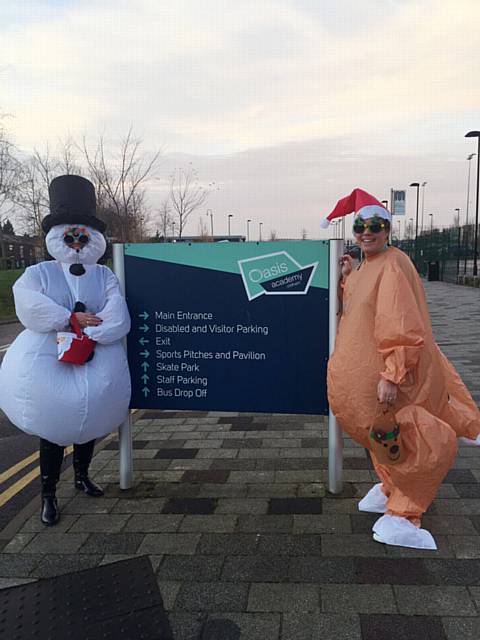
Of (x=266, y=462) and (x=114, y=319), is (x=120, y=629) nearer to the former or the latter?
(x=114, y=319)

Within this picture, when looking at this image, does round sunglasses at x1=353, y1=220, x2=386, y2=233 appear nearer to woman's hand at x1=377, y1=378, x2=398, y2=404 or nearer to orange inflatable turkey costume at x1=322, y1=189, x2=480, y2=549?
orange inflatable turkey costume at x1=322, y1=189, x2=480, y2=549

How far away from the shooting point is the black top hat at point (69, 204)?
3398mm

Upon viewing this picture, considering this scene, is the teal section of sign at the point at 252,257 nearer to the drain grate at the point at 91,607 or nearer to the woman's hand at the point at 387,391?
the woman's hand at the point at 387,391

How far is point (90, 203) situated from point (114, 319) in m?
0.82

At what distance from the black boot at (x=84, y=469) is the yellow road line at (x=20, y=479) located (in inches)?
22.2

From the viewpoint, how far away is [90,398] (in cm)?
322

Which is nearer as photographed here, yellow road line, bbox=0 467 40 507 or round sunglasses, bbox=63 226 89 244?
round sunglasses, bbox=63 226 89 244

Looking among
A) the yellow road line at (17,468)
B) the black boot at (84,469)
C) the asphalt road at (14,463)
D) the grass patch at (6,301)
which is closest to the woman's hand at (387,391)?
the black boot at (84,469)

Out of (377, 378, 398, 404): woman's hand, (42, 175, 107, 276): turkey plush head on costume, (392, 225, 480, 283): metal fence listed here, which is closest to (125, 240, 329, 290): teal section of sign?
(42, 175, 107, 276): turkey plush head on costume

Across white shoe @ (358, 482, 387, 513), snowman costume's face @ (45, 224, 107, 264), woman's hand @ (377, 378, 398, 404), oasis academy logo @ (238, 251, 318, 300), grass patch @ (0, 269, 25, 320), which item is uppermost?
snowman costume's face @ (45, 224, 107, 264)

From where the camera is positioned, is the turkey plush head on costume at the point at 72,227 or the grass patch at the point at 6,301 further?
the grass patch at the point at 6,301

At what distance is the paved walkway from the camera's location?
2379 mm

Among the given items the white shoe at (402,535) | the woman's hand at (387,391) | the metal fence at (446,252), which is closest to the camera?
the woman's hand at (387,391)

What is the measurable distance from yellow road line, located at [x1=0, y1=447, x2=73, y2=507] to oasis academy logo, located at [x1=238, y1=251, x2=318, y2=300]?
91.2 inches
